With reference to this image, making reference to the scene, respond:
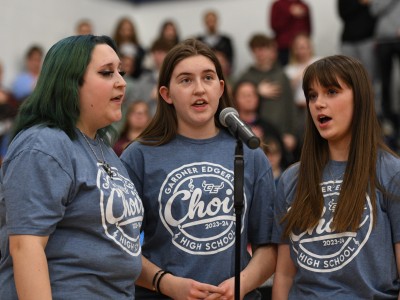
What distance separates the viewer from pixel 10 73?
31.5ft

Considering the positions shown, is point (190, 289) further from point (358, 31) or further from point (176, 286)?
point (358, 31)

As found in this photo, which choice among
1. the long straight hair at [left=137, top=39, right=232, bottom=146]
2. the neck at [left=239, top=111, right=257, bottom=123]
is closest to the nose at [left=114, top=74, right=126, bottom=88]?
the long straight hair at [left=137, top=39, right=232, bottom=146]

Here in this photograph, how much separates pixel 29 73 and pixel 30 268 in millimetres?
7290

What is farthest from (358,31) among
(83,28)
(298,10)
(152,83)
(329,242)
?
(329,242)

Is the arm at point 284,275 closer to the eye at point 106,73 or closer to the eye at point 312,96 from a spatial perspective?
the eye at point 312,96

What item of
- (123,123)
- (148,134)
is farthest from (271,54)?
(148,134)

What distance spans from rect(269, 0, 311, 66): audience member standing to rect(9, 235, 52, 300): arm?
7360 mm

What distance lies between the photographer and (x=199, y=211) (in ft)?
9.73

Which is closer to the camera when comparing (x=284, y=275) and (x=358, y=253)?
(x=358, y=253)

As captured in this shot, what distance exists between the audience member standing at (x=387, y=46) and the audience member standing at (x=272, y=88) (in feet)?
3.69

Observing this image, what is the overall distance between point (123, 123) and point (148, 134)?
12.7 feet

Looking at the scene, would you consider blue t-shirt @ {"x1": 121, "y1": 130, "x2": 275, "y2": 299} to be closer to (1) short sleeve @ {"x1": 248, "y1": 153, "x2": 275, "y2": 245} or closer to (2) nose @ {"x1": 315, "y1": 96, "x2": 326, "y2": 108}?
(1) short sleeve @ {"x1": 248, "y1": 153, "x2": 275, "y2": 245}

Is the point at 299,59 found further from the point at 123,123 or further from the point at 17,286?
the point at 17,286

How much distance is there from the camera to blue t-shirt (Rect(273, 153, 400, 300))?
269 cm
